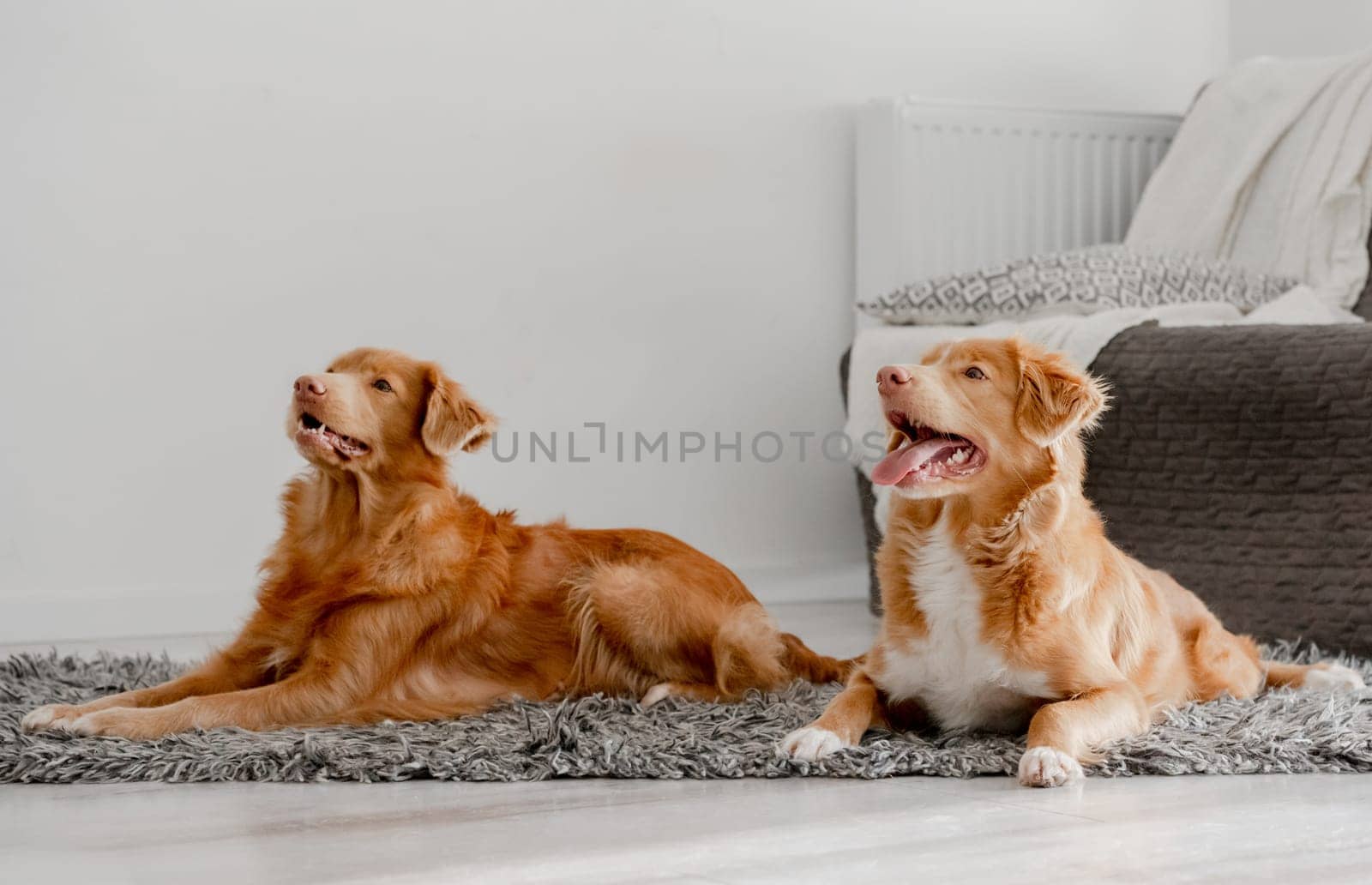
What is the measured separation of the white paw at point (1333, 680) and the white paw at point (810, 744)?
89cm

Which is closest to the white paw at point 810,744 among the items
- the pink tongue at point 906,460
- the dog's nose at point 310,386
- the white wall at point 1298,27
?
the pink tongue at point 906,460

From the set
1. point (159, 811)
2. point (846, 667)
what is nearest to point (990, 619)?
point (846, 667)

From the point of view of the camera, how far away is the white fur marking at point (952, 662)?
199 centimetres

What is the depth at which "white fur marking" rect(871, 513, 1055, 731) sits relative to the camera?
1.99 m

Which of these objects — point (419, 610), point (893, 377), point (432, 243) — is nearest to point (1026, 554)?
point (893, 377)

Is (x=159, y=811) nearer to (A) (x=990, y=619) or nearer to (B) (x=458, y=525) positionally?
(B) (x=458, y=525)

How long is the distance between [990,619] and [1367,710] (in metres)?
0.65

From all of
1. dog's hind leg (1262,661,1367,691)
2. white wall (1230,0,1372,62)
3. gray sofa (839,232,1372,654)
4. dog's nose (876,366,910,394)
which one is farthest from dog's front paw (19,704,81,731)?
white wall (1230,0,1372,62)

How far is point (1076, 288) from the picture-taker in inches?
133

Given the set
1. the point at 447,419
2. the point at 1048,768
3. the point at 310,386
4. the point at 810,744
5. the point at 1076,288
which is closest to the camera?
the point at 1048,768

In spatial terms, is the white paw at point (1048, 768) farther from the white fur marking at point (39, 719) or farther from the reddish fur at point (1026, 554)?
the white fur marking at point (39, 719)

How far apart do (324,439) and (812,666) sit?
2.92ft

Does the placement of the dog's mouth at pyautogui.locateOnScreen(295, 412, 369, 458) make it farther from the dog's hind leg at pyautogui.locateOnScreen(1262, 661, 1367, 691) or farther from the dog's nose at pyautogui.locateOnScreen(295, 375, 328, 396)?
the dog's hind leg at pyautogui.locateOnScreen(1262, 661, 1367, 691)

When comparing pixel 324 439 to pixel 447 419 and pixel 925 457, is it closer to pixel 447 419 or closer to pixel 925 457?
pixel 447 419
